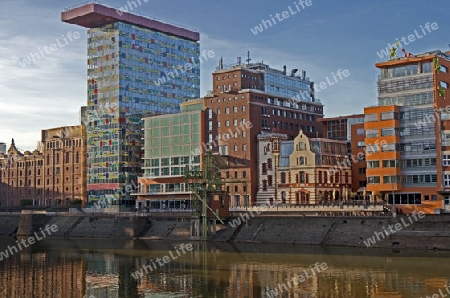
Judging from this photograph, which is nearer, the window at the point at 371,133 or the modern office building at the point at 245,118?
the window at the point at 371,133

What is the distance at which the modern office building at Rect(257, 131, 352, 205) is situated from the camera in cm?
13475

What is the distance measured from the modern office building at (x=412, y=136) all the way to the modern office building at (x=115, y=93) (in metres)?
83.4

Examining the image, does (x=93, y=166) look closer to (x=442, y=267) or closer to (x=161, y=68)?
(x=161, y=68)

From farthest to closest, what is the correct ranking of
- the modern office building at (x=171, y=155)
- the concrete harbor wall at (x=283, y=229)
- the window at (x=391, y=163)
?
the modern office building at (x=171, y=155) < the window at (x=391, y=163) < the concrete harbor wall at (x=283, y=229)

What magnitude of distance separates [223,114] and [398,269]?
83.9 meters

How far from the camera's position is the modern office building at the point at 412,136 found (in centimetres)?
11406

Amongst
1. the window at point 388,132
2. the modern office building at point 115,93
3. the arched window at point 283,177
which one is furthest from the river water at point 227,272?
the modern office building at point 115,93

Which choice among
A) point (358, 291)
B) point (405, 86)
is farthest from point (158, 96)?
point (358, 291)

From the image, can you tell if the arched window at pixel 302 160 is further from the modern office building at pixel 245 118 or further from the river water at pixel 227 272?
the river water at pixel 227 272

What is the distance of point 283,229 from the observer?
374ft

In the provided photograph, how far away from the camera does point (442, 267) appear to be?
251 ft

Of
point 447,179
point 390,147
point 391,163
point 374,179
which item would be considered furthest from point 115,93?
point 447,179

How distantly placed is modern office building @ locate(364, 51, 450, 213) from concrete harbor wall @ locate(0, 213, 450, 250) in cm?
1334

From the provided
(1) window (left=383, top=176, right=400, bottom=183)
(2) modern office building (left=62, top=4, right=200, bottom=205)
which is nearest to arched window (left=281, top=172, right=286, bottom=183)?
(1) window (left=383, top=176, right=400, bottom=183)
